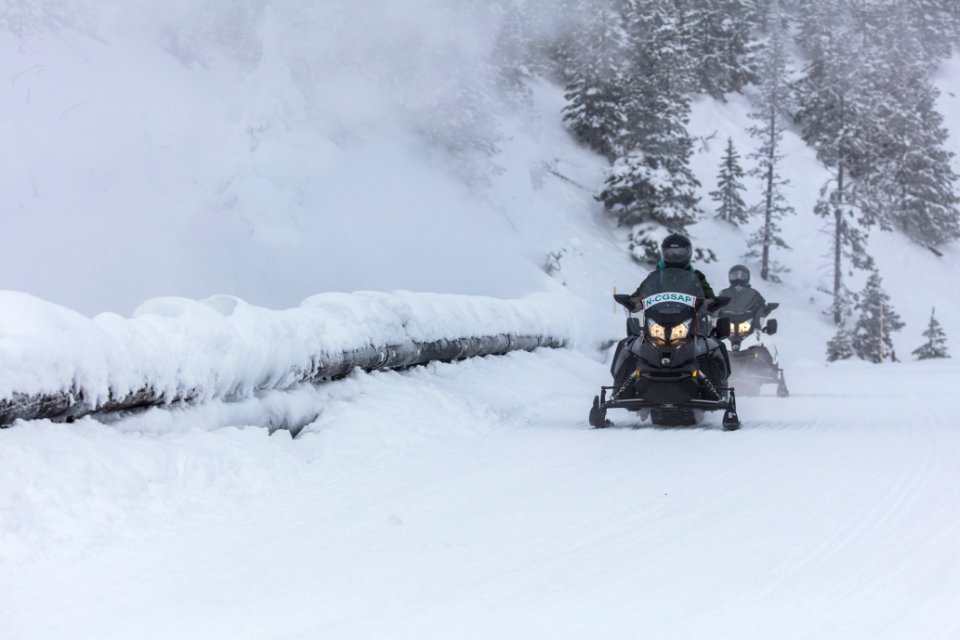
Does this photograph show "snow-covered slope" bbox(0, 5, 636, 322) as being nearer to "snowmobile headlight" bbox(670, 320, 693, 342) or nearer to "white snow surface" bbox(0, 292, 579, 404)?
"white snow surface" bbox(0, 292, 579, 404)

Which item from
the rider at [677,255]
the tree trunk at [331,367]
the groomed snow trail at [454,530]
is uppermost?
the rider at [677,255]

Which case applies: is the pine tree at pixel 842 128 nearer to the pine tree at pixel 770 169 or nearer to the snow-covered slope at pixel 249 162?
the pine tree at pixel 770 169

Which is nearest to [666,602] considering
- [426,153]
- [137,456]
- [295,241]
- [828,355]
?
[137,456]

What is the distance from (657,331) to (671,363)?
14.0 inches

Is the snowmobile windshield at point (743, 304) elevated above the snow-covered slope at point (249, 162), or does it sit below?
below

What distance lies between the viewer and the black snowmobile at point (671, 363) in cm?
929

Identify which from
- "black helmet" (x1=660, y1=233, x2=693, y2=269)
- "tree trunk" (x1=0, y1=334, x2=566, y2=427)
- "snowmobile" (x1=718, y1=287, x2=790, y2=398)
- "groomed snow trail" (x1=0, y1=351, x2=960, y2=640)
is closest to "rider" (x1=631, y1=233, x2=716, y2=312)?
"black helmet" (x1=660, y1=233, x2=693, y2=269)

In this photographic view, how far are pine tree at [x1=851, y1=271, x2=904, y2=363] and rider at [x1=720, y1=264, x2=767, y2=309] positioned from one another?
26869mm

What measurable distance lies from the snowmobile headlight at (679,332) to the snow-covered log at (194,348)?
2.82 metres

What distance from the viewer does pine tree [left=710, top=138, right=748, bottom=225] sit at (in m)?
49.5

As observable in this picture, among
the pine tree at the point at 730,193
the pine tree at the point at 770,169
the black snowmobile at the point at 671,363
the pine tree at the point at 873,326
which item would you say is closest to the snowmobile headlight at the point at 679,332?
the black snowmobile at the point at 671,363

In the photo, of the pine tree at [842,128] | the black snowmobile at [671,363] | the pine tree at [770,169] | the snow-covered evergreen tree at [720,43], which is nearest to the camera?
the black snowmobile at [671,363]

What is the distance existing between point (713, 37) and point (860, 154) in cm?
1333

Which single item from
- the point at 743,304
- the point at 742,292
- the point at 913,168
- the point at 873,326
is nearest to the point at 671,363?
the point at 743,304
